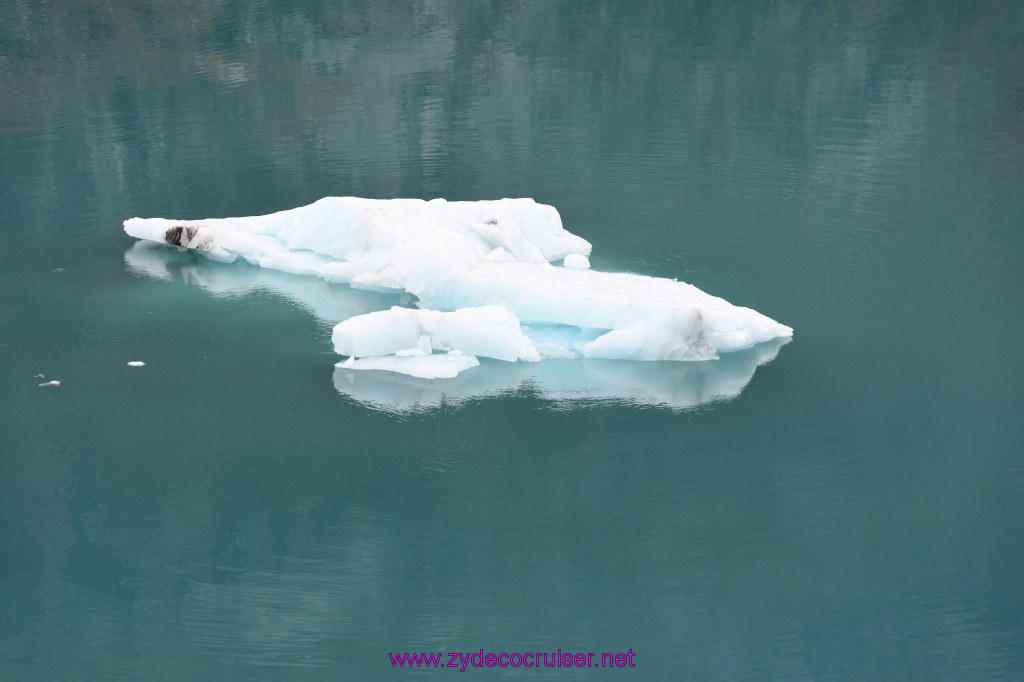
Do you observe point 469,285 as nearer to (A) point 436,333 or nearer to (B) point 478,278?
(B) point 478,278

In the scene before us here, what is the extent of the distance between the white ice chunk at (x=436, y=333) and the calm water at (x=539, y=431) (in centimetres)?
52

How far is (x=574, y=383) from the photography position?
42.9 ft

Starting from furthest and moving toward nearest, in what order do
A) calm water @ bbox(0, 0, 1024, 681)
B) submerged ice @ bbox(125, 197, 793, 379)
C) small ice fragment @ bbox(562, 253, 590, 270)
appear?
small ice fragment @ bbox(562, 253, 590, 270)
submerged ice @ bbox(125, 197, 793, 379)
calm water @ bbox(0, 0, 1024, 681)

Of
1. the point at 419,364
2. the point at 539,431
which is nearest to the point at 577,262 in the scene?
the point at 419,364

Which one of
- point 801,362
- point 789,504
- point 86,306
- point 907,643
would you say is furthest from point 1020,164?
point 86,306

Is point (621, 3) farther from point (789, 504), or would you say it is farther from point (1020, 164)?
point (789, 504)

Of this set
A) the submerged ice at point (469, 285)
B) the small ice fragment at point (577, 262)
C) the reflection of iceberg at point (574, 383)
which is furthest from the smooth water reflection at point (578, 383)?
the small ice fragment at point (577, 262)

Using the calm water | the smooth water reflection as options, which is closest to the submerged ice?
the smooth water reflection

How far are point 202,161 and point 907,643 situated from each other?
1580 centimetres

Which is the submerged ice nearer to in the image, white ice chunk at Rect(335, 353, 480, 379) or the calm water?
white ice chunk at Rect(335, 353, 480, 379)

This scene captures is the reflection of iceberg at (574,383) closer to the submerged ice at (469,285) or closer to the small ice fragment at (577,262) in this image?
Result: the submerged ice at (469,285)

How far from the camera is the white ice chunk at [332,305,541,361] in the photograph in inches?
531

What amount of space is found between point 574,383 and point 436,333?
1.71 metres

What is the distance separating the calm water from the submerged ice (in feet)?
1.84
